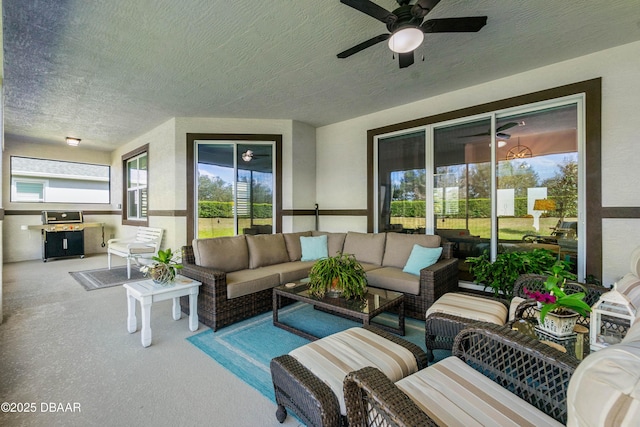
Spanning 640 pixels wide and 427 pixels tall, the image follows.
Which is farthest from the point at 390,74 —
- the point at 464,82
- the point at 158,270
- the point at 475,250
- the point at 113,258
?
the point at 113,258

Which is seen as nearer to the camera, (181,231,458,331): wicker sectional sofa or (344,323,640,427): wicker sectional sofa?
(344,323,640,427): wicker sectional sofa

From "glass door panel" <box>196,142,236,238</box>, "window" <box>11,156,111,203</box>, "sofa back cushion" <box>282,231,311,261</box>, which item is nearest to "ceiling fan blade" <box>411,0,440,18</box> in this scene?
"sofa back cushion" <box>282,231,311,261</box>

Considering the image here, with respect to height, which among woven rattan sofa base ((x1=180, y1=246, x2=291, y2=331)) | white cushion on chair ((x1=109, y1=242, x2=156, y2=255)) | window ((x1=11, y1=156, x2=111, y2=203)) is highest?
window ((x1=11, y1=156, x2=111, y2=203))

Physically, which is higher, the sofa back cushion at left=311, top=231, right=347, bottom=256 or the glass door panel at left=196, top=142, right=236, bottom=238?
the glass door panel at left=196, top=142, right=236, bottom=238

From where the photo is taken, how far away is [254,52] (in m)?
2.97

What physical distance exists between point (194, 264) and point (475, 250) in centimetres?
374

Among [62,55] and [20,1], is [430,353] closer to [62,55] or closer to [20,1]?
[20,1]

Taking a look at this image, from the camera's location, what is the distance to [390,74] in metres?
3.46

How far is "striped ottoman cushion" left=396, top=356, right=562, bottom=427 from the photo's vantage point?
1031mm

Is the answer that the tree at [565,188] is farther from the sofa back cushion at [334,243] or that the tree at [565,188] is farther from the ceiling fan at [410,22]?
the sofa back cushion at [334,243]

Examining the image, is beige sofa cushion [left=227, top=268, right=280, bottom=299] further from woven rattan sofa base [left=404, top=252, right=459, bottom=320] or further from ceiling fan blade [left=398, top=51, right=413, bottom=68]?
ceiling fan blade [left=398, top=51, right=413, bottom=68]

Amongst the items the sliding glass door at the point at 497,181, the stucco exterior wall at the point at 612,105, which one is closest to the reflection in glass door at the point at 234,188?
the sliding glass door at the point at 497,181

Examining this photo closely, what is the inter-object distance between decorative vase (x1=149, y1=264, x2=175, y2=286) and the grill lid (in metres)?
5.90

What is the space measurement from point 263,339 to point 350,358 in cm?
132
